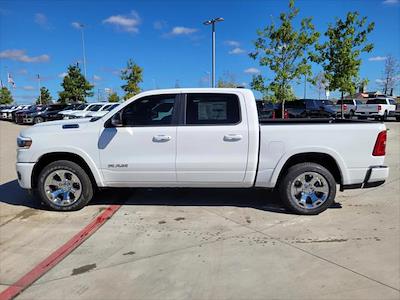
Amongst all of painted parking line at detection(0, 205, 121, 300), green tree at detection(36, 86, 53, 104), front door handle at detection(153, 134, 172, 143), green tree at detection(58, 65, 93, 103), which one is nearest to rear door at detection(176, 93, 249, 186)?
front door handle at detection(153, 134, 172, 143)

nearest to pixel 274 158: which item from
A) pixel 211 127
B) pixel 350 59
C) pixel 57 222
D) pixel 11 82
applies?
pixel 211 127

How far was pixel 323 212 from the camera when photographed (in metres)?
5.67

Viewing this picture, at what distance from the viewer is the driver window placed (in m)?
5.59

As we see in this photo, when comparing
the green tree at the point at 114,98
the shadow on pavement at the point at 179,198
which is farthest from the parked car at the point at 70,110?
the green tree at the point at 114,98

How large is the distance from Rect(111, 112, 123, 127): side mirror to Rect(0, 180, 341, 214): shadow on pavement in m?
1.40

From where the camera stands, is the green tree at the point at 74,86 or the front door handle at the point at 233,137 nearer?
the front door handle at the point at 233,137

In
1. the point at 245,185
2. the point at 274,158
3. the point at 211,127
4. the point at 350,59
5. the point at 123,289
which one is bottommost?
the point at 123,289

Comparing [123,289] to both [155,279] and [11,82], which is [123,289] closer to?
[155,279]

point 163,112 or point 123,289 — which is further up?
point 163,112

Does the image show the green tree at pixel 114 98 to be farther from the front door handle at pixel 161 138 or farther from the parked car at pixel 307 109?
the front door handle at pixel 161 138

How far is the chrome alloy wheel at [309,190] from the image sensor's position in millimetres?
5438

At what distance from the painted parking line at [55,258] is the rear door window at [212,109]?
1.90 meters

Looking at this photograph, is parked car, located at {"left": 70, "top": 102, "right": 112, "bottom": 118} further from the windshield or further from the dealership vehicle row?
the dealership vehicle row

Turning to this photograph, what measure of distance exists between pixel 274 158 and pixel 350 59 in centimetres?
1546
